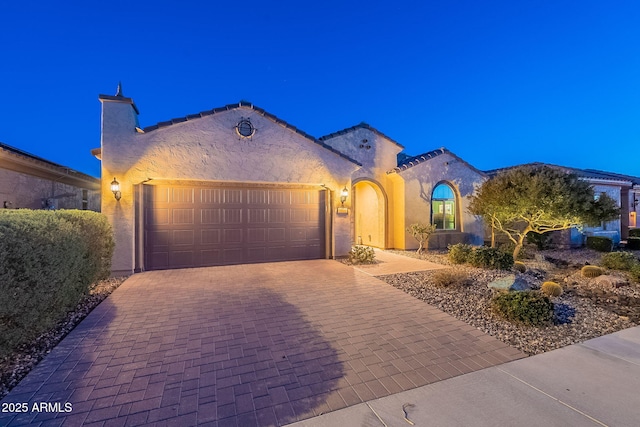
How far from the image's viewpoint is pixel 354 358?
11.2 ft

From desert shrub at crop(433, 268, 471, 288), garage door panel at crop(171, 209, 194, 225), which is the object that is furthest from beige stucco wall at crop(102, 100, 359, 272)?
desert shrub at crop(433, 268, 471, 288)

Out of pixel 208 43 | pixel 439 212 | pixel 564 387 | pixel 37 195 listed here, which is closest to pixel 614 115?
pixel 439 212

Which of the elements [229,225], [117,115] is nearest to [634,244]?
[229,225]

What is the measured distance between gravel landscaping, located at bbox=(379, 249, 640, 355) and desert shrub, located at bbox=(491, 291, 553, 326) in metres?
0.11

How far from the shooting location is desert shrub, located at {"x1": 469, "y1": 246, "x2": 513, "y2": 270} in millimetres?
8438

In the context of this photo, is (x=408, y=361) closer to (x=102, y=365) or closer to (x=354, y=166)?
(x=102, y=365)

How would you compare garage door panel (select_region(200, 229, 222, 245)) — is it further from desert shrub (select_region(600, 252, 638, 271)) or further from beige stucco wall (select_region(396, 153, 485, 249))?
desert shrub (select_region(600, 252, 638, 271))

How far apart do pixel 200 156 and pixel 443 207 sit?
11.3 meters

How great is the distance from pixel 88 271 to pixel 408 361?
625 centimetres

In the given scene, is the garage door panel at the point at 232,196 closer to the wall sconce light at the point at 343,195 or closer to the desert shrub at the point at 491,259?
the wall sconce light at the point at 343,195

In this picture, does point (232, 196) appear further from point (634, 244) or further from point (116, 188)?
point (634, 244)

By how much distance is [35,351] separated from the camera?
352cm

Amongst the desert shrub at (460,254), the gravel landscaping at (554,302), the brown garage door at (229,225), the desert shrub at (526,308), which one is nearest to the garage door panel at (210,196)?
the brown garage door at (229,225)

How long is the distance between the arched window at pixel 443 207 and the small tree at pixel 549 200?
148 inches
